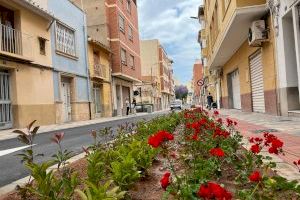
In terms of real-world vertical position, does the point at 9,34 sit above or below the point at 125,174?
above

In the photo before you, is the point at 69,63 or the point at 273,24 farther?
the point at 69,63

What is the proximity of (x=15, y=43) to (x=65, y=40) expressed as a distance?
6972mm

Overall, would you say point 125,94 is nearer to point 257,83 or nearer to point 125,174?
point 257,83

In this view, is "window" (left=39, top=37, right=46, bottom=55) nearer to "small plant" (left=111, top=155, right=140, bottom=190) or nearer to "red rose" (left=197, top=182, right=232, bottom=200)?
"small plant" (left=111, top=155, right=140, bottom=190)

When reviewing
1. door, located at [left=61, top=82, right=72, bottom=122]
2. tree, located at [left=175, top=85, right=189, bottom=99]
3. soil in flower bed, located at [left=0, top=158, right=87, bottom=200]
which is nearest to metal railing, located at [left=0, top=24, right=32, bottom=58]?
door, located at [left=61, top=82, right=72, bottom=122]

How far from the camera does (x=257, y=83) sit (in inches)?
707

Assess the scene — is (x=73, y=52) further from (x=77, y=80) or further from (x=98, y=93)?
(x=98, y=93)

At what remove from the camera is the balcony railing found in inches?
1229

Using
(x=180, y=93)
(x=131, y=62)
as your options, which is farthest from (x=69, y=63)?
(x=180, y=93)

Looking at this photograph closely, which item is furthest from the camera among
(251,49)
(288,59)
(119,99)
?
(119,99)

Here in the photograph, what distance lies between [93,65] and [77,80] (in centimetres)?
393

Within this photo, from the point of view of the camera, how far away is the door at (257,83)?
16.9 m

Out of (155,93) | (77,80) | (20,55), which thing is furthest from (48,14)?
(155,93)

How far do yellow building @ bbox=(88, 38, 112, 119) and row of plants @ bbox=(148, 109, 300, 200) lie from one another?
24854 mm
